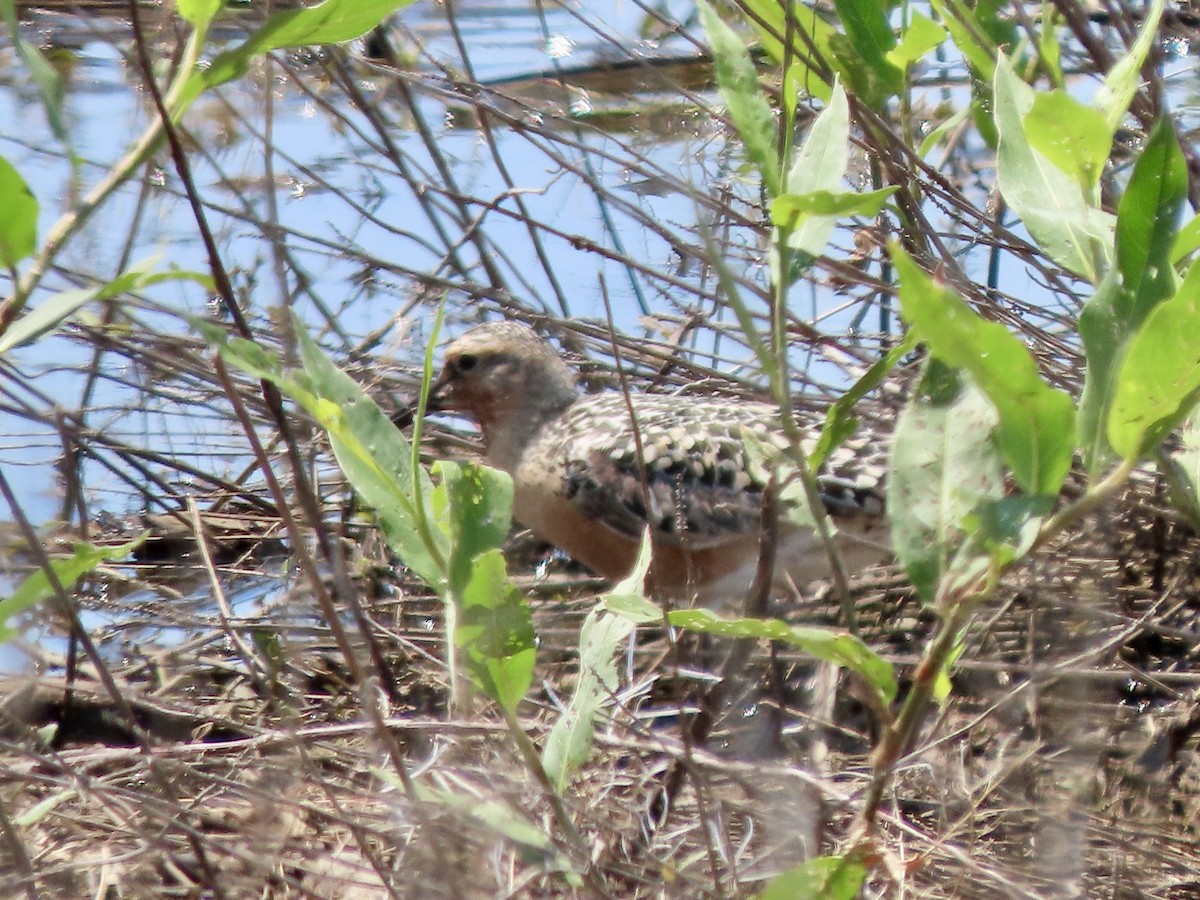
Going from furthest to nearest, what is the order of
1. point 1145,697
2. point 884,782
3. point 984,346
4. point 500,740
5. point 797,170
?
1. point 1145,697
2. point 500,740
3. point 797,170
4. point 884,782
5. point 984,346

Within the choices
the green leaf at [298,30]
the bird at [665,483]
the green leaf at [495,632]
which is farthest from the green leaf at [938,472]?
the bird at [665,483]

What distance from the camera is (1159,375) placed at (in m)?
1.12

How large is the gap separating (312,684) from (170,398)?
0.78 m

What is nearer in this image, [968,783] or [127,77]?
[968,783]

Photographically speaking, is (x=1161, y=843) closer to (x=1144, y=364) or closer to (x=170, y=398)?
(x=1144, y=364)

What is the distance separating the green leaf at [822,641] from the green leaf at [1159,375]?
0.90ft

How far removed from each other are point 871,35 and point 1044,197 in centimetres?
88

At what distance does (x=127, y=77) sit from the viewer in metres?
3.20

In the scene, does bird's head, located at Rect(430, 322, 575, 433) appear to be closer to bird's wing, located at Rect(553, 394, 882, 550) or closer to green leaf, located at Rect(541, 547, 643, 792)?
bird's wing, located at Rect(553, 394, 882, 550)

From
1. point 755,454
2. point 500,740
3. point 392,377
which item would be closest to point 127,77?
point 392,377

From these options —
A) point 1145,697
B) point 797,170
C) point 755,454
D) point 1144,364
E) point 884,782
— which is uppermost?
point 797,170

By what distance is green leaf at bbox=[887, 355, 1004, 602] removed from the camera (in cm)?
→ 125

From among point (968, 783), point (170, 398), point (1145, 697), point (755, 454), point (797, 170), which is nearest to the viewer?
point (797, 170)

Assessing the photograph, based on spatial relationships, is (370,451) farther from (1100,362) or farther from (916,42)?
(916,42)
